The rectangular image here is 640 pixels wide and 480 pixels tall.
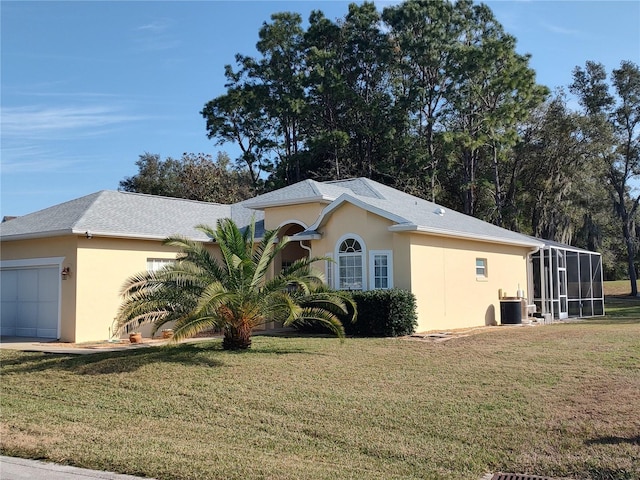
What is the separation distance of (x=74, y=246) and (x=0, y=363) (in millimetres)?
4847

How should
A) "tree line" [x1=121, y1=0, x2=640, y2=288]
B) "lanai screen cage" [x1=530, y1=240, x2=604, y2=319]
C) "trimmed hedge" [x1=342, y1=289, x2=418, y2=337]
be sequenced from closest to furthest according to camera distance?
1. "trimmed hedge" [x1=342, y1=289, x2=418, y2=337]
2. "lanai screen cage" [x1=530, y1=240, x2=604, y2=319]
3. "tree line" [x1=121, y1=0, x2=640, y2=288]

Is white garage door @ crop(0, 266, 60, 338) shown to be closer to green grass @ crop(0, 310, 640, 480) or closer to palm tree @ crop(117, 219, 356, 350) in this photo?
green grass @ crop(0, 310, 640, 480)

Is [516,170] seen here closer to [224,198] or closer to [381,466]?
[224,198]

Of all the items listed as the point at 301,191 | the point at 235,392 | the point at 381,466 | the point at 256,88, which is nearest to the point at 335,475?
the point at 381,466

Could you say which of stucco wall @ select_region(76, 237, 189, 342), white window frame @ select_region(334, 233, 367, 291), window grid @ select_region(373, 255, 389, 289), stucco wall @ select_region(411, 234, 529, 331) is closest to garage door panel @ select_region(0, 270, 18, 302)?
stucco wall @ select_region(76, 237, 189, 342)

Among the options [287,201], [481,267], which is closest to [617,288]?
[481,267]

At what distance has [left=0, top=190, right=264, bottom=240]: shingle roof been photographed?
18719mm

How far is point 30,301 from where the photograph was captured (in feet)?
65.0

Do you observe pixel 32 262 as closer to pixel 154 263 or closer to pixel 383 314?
pixel 154 263

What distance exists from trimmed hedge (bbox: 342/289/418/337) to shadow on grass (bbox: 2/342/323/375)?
131 inches

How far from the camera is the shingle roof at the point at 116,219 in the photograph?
18.7 metres

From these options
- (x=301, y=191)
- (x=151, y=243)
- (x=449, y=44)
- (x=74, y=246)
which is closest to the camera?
(x=74, y=246)

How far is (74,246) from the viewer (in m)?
18.2

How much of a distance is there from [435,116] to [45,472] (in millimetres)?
37117
